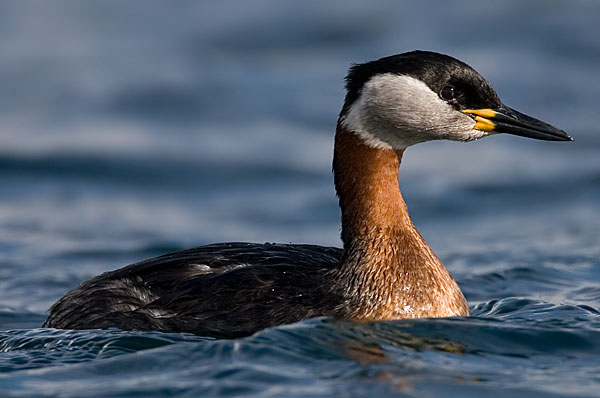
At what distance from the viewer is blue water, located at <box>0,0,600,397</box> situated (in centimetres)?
794

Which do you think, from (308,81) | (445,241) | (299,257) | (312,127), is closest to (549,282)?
(445,241)

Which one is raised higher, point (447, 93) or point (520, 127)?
point (447, 93)

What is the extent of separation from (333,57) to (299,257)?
10.1 meters

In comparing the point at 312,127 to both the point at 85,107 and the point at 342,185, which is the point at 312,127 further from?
the point at 342,185

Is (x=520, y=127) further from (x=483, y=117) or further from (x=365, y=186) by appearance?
(x=365, y=186)

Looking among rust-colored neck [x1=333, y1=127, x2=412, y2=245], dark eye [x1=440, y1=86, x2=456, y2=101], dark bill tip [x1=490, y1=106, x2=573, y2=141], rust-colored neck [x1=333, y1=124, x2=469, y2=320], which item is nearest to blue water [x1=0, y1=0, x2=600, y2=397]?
rust-colored neck [x1=333, y1=124, x2=469, y2=320]

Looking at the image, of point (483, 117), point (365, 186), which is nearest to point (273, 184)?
point (365, 186)

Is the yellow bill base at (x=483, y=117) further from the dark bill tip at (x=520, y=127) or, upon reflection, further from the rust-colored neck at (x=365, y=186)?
the rust-colored neck at (x=365, y=186)

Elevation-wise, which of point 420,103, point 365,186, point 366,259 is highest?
point 420,103

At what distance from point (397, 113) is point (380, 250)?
1.03 meters

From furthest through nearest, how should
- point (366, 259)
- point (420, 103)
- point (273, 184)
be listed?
point (273, 184) → point (366, 259) → point (420, 103)

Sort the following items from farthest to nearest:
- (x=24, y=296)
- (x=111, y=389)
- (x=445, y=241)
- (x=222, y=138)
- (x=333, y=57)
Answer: (x=333, y=57) < (x=222, y=138) < (x=445, y=241) < (x=24, y=296) < (x=111, y=389)

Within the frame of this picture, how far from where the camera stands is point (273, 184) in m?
15.2

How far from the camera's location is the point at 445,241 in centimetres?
1348
